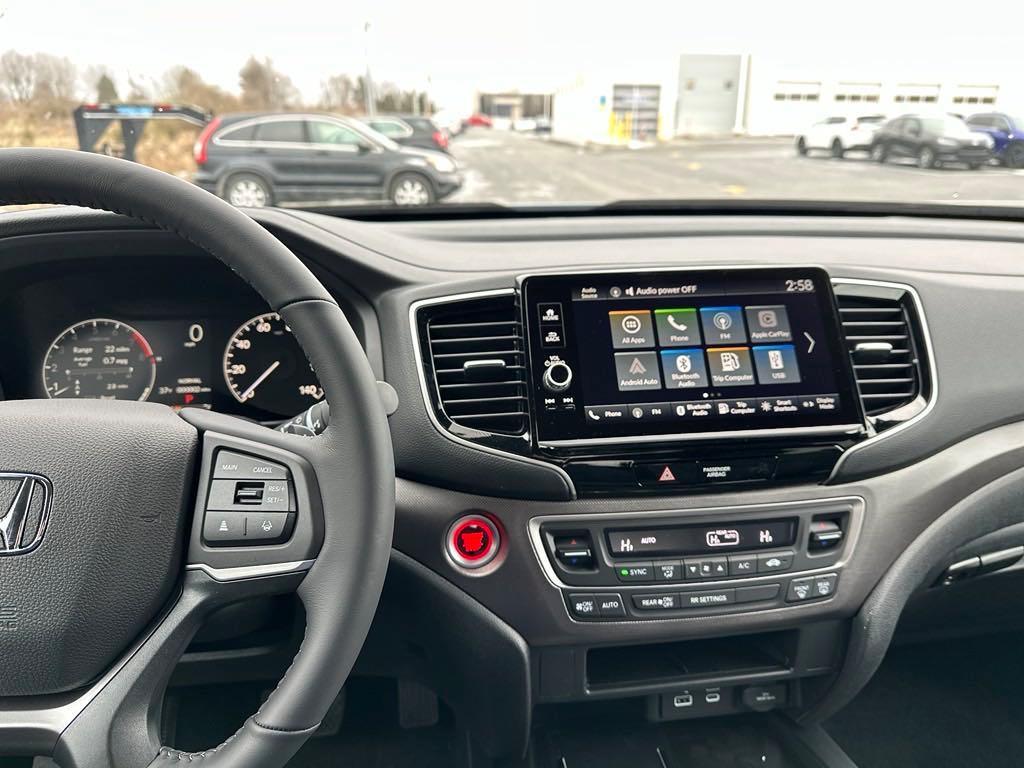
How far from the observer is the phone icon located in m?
1.62

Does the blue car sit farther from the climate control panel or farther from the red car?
the red car

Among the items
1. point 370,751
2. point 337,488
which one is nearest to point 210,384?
point 337,488

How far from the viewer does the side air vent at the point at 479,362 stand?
1.55 meters

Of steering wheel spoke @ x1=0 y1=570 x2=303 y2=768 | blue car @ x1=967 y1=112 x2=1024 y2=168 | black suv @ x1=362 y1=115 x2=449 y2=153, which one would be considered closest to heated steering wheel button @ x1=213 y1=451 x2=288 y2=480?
steering wheel spoke @ x1=0 y1=570 x2=303 y2=768

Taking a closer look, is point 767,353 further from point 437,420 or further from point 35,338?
point 35,338

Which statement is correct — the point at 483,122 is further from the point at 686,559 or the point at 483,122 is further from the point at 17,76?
the point at 686,559

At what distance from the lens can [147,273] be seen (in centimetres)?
179

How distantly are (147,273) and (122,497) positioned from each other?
28.6 inches

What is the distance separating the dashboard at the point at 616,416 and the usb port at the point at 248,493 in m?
0.36

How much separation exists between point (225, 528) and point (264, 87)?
1.87 metres

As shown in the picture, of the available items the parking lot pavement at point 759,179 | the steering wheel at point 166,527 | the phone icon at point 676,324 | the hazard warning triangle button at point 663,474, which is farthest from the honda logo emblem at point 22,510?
the parking lot pavement at point 759,179

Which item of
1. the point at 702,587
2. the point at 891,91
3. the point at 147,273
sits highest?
the point at 891,91

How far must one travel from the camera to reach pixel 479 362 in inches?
60.7

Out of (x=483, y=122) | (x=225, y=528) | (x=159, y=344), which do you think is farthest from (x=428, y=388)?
(x=483, y=122)
